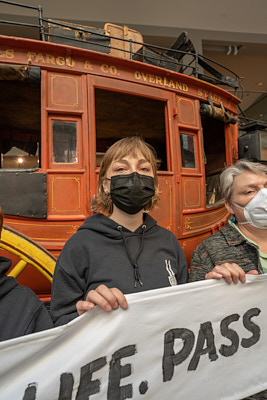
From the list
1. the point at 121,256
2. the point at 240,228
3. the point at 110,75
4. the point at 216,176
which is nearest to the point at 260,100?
the point at 216,176

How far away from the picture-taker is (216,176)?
5301mm

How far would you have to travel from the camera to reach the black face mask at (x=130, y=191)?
1.30 meters

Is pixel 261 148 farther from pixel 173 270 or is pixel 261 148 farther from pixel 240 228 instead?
pixel 173 270

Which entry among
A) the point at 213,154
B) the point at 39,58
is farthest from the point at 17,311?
the point at 213,154

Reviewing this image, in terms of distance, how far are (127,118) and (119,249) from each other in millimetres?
4096

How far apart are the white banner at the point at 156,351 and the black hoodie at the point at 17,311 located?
0.14m

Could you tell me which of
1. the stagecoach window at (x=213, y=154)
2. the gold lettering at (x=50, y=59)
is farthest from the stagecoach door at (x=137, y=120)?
the stagecoach window at (x=213, y=154)

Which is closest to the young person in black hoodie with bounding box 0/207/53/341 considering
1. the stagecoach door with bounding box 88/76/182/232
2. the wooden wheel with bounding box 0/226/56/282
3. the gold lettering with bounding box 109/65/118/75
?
the wooden wheel with bounding box 0/226/56/282

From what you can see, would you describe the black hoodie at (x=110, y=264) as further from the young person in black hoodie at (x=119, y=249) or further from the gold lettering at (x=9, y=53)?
the gold lettering at (x=9, y=53)

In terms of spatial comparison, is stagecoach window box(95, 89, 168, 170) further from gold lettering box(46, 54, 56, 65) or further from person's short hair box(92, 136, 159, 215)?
person's short hair box(92, 136, 159, 215)

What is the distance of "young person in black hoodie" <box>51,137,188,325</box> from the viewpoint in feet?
3.64

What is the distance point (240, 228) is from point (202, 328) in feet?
2.38

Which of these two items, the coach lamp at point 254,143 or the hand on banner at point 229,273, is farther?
the coach lamp at point 254,143

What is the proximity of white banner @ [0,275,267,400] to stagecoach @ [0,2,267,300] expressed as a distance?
1376mm
